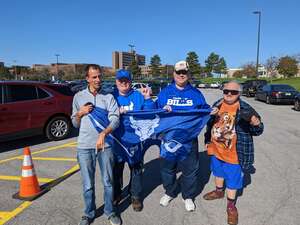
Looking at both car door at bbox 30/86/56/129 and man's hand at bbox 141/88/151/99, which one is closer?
man's hand at bbox 141/88/151/99

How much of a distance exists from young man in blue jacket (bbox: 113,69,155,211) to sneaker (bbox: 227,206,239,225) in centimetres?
117

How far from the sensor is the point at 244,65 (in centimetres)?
11112

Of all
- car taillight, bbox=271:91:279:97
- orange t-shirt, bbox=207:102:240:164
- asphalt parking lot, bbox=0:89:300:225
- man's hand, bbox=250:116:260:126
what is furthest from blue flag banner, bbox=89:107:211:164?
car taillight, bbox=271:91:279:97

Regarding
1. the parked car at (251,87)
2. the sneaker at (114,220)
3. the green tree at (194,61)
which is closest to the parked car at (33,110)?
the sneaker at (114,220)

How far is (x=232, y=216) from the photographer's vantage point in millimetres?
3881

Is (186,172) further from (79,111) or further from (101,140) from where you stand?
(79,111)

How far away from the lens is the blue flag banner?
13.6ft

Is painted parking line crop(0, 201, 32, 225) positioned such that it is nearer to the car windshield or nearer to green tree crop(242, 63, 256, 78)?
the car windshield

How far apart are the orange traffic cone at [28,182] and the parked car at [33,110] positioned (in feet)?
10.6

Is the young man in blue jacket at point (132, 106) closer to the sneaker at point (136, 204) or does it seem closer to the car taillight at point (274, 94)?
the sneaker at point (136, 204)

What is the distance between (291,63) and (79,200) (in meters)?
74.4

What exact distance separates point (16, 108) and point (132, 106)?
180 inches

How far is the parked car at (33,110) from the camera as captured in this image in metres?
7.43

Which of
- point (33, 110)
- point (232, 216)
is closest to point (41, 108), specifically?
point (33, 110)
